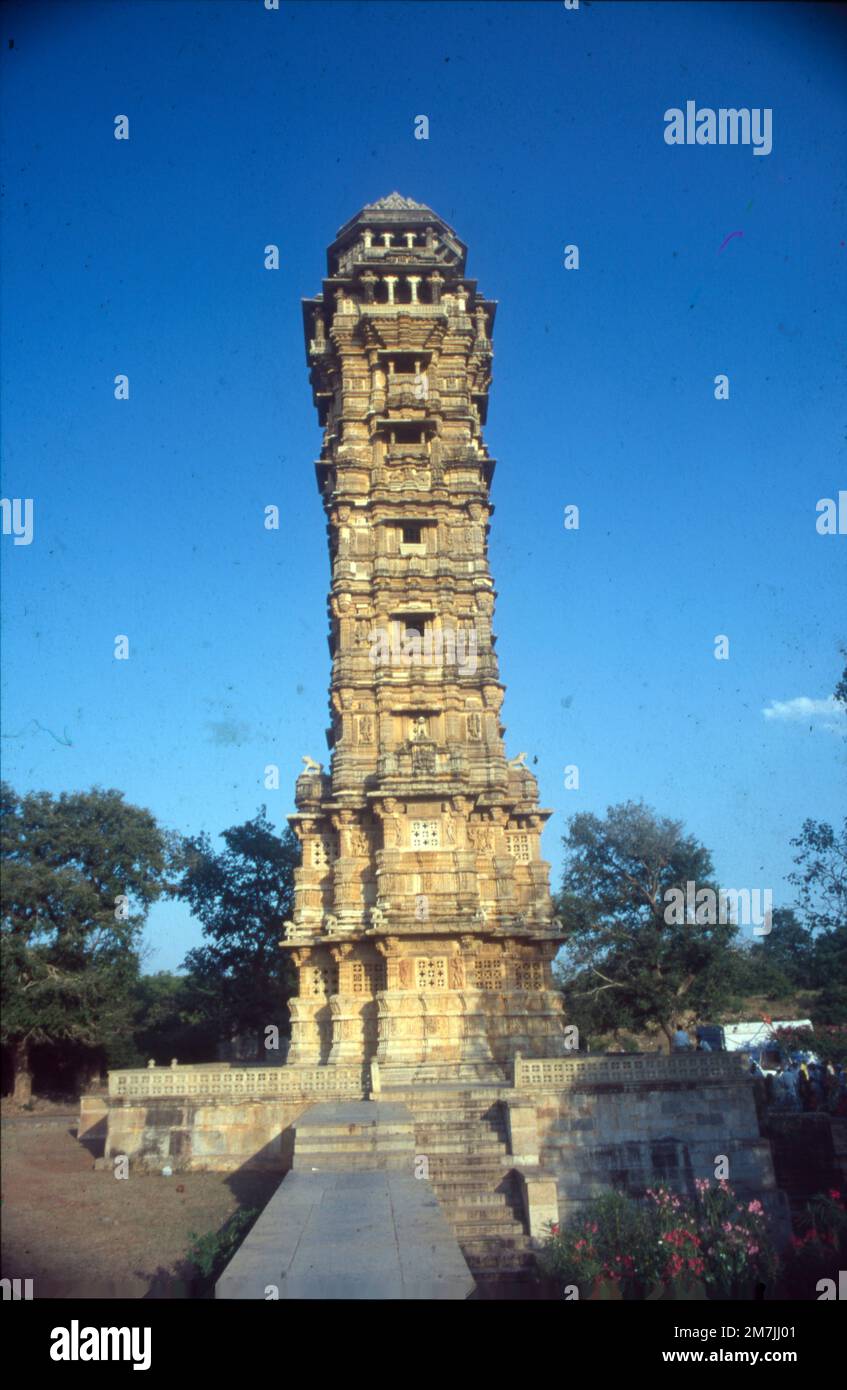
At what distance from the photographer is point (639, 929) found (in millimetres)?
36688

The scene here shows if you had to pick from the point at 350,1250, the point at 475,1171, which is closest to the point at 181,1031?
the point at 475,1171

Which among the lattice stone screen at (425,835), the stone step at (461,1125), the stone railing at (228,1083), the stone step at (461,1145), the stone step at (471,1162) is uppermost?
the lattice stone screen at (425,835)

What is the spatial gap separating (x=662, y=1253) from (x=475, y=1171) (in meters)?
6.61

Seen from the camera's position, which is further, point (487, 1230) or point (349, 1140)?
point (487, 1230)

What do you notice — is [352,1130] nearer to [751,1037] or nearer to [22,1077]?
[22,1077]

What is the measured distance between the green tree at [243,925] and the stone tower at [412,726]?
13.9 m

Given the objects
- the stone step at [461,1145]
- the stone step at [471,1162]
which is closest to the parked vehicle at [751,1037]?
the stone step at [461,1145]

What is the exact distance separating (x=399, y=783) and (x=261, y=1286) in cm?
1895

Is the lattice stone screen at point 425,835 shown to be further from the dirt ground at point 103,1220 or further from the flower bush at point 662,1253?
the flower bush at point 662,1253

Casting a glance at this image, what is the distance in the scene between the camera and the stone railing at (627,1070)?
1853 centimetres

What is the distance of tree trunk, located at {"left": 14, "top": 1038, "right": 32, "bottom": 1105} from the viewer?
111ft

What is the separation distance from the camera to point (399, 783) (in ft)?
83.3

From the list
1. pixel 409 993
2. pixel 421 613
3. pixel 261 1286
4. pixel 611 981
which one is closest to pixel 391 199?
pixel 421 613

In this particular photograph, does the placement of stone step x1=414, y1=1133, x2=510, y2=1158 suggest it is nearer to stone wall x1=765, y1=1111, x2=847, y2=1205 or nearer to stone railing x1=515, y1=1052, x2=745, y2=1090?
stone railing x1=515, y1=1052, x2=745, y2=1090
